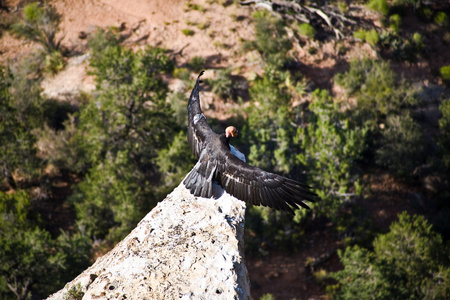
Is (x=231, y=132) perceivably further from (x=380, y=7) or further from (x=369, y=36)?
(x=380, y=7)

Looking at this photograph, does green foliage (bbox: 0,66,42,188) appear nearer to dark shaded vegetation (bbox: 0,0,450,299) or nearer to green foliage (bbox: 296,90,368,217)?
dark shaded vegetation (bbox: 0,0,450,299)

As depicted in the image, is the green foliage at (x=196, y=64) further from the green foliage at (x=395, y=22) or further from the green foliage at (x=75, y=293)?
the green foliage at (x=75, y=293)

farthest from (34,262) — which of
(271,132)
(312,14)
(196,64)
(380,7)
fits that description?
(380,7)

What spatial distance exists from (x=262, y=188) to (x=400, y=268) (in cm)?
1180

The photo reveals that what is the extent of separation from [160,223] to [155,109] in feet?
43.1

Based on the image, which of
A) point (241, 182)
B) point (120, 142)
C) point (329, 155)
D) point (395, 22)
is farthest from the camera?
Answer: point (395, 22)

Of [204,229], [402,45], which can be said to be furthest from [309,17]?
[204,229]

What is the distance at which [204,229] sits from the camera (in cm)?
829

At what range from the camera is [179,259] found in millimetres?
7648

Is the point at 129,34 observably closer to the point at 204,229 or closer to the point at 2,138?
the point at 2,138

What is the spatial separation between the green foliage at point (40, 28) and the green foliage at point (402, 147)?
23.5 metres

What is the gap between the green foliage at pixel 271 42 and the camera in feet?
96.4

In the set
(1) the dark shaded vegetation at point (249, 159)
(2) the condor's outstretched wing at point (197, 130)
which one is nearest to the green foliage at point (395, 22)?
(1) the dark shaded vegetation at point (249, 159)

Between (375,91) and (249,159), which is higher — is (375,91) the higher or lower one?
the lower one
